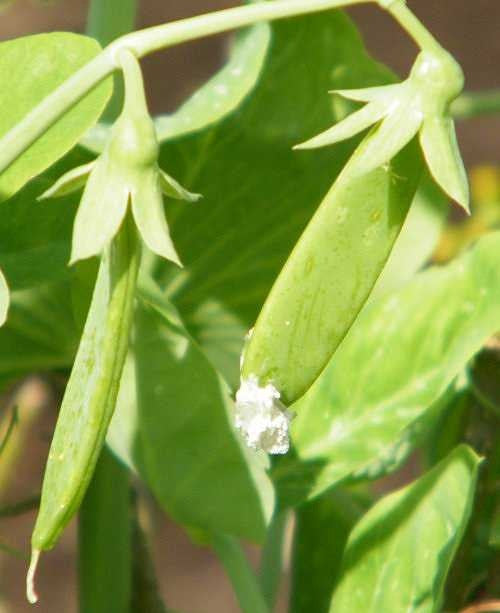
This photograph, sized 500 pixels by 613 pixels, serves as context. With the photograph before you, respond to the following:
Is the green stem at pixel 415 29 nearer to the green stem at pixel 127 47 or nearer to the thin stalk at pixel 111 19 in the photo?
the green stem at pixel 127 47

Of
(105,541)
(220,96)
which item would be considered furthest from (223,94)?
(105,541)

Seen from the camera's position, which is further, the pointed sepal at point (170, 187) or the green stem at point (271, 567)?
the green stem at point (271, 567)

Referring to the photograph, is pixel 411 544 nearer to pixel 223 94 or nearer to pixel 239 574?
pixel 239 574

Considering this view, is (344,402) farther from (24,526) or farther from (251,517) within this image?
(24,526)

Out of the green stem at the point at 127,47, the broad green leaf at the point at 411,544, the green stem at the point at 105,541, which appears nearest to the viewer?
the green stem at the point at 127,47

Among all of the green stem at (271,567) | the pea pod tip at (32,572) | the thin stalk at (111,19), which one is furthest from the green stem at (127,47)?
the green stem at (271,567)

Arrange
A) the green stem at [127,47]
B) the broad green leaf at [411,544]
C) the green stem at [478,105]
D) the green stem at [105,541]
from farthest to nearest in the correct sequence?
the green stem at [478,105], the green stem at [105,541], the broad green leaf at [411,544], the green stem at [127,47]
